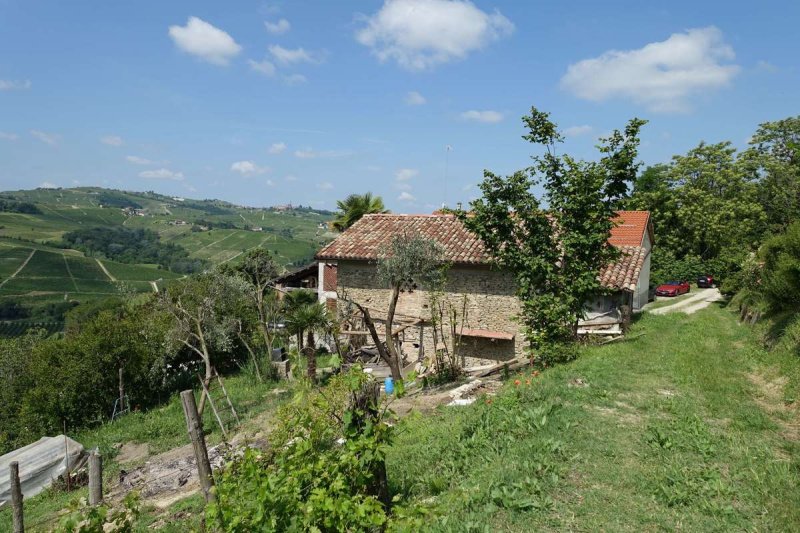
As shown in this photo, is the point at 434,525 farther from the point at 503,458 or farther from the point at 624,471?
the point at 624,471

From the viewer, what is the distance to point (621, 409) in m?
8.24

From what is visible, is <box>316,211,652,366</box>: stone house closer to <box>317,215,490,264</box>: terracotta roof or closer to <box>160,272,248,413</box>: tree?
<box>317,215,490,264</box>: terracotta roof

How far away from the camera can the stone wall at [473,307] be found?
1792 cm

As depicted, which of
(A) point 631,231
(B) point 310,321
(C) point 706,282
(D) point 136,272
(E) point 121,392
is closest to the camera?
(B) point 310,321

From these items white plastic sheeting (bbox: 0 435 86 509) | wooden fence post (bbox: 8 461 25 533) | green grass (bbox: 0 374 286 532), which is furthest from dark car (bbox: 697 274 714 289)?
wooden fence post (bbox: 8 461 25 533)

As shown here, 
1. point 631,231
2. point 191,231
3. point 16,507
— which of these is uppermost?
point 191,231

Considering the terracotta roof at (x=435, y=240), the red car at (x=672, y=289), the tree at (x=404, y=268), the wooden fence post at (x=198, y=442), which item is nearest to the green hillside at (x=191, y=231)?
the red car at (x=672, y=289)

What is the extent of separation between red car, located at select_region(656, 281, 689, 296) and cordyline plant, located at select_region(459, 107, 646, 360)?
22.0 m

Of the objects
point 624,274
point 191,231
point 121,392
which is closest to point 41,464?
point 121,392

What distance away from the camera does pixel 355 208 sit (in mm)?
31719

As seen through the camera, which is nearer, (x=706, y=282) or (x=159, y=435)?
(x=159, y=435)

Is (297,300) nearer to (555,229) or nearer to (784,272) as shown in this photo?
(555,229)

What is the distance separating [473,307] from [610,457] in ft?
39.5

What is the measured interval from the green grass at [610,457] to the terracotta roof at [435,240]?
6.89 metres
